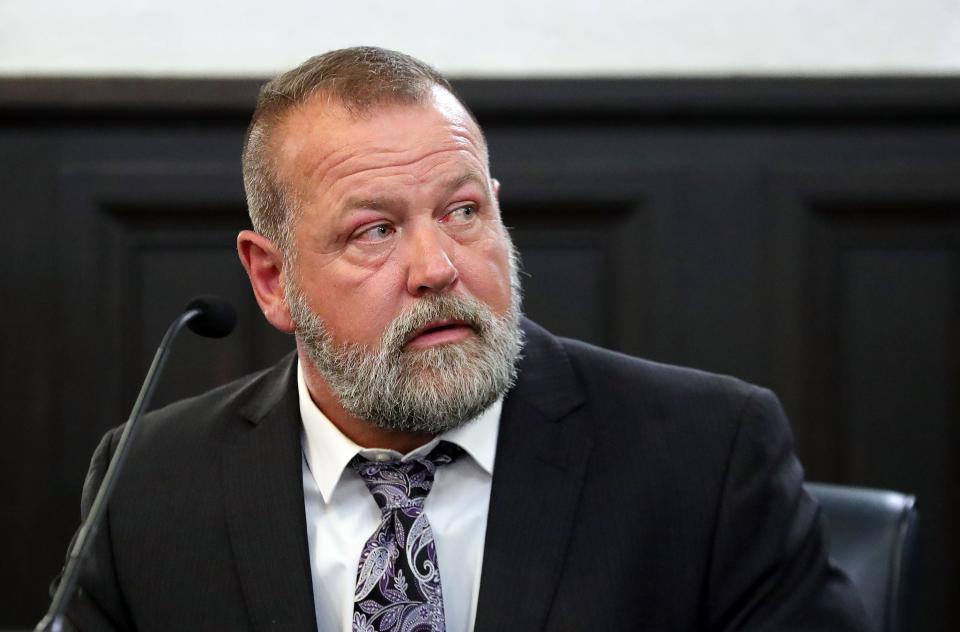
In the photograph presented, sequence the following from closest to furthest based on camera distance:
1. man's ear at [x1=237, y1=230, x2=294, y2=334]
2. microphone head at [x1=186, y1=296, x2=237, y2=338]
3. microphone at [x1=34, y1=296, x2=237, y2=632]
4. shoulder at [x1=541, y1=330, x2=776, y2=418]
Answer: microphone at [x1=34, y1=296, x2=237, y2=632], microphone head at [x1=186, y1=296, x2=237, y2=338], shoulder at [x1=541, y1=330, x2=776, y2=418], man's ear at [x1=237, y1=230, x2=294, y2=334]

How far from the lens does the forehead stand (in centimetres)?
165

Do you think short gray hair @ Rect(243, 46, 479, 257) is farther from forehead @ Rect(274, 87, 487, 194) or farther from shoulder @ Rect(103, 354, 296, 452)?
shoulder @ Rect(103, 354, 296, 452)

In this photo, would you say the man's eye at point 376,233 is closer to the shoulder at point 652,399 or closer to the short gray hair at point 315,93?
the short gray hair at point 315,93

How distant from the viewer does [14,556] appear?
2.72 metres

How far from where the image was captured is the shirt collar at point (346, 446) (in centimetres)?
171

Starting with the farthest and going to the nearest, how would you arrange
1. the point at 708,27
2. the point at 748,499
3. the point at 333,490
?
the point at 708,27 → the point at 333,490 → the point at 748,499

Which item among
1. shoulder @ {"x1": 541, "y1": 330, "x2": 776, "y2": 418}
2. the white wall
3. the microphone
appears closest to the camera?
the microphone

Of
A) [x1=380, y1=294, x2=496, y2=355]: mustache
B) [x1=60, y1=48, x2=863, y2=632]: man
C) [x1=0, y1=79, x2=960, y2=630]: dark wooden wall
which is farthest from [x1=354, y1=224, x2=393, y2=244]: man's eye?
A: [x1=0, y1=79, x2=960, y2=630]: dark wooden wall

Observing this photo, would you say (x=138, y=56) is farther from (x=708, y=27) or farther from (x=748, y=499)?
(x=748, y=499)

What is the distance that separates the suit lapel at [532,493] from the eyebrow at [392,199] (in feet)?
1.03

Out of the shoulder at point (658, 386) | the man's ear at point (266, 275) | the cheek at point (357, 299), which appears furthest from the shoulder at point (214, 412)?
the shoulder at point (658, 386)

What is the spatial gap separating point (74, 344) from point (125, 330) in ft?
0.37

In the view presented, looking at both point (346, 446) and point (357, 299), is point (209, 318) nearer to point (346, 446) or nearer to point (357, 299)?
point (357, 299)

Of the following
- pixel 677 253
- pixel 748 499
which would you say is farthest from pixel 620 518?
pixel 677 253
